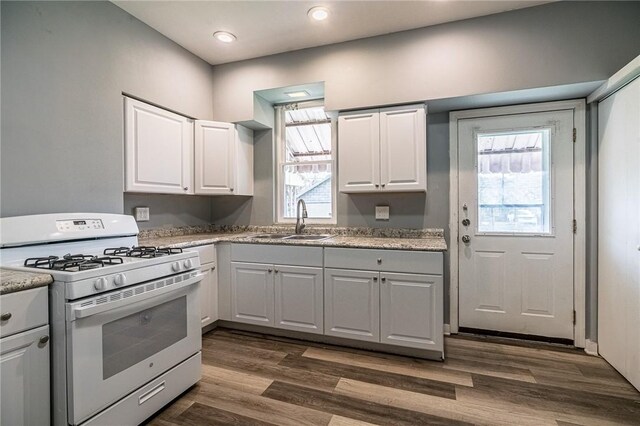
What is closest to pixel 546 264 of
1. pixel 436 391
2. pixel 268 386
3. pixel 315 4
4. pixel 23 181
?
pixel 436 391

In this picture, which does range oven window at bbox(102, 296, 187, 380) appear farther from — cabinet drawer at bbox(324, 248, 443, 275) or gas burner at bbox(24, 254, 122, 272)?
cabinet drawer at bbox(324, 248, 443, 275)

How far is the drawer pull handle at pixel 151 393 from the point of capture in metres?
1.57

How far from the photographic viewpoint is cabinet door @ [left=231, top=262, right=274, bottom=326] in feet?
Result: 8.68

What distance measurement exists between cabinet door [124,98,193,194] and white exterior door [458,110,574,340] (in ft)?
8.33

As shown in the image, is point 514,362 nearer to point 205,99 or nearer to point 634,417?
point 634,417

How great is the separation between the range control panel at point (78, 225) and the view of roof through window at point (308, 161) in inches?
68.8

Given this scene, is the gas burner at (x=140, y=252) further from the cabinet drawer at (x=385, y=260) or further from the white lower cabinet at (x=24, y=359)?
the cabinet drawer at (x=385, y=260)

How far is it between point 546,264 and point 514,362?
87cm

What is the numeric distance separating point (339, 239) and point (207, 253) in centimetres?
118

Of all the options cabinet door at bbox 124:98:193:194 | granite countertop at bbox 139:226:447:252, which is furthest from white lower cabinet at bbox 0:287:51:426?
cabinet door at bbox 124:98:193:194

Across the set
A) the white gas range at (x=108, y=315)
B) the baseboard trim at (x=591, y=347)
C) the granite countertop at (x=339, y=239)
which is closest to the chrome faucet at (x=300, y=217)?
the granite countertop at (x=339, y=239)

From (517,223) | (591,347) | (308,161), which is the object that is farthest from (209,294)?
(591,347)

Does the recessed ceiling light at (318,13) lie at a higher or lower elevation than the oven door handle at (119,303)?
higher

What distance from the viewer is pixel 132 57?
236 cm
